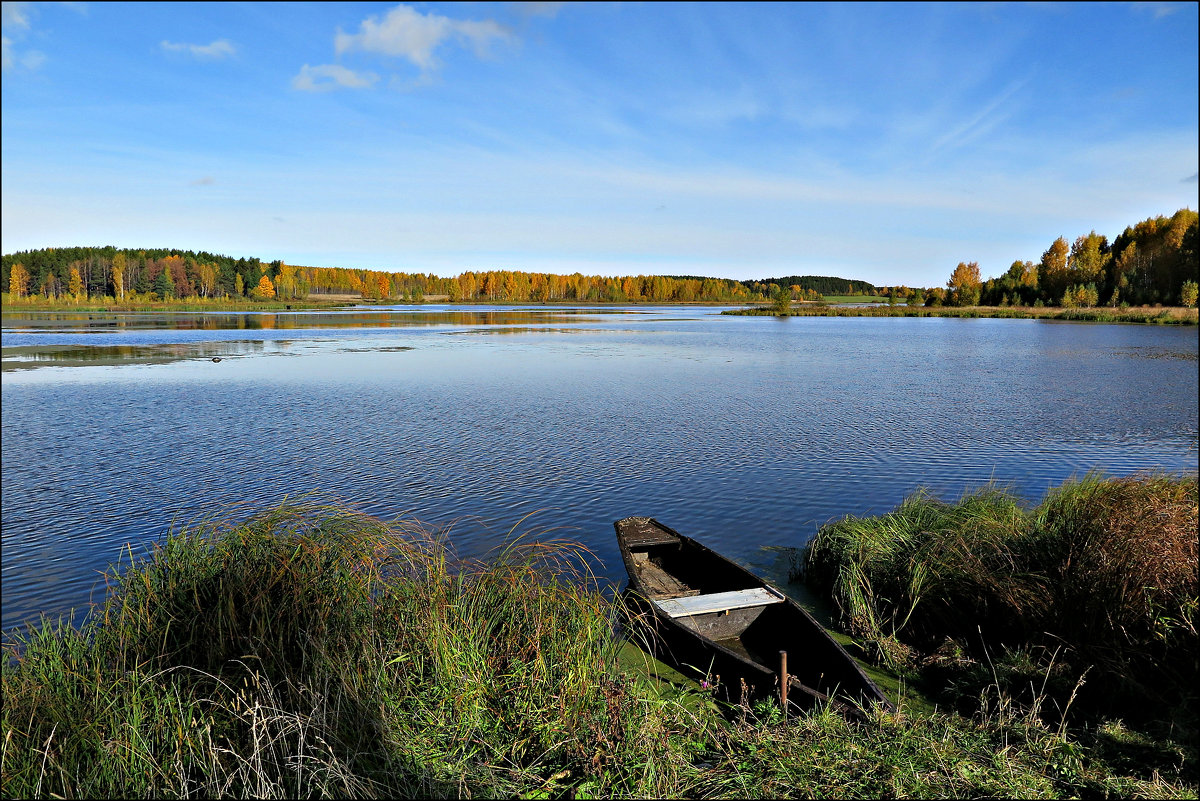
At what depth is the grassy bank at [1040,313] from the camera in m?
79.4

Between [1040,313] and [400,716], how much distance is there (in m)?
120

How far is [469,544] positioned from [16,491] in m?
10.7

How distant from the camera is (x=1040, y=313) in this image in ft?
342

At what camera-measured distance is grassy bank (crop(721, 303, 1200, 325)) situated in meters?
79.4

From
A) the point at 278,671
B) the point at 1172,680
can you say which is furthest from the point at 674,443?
the point at 278,671

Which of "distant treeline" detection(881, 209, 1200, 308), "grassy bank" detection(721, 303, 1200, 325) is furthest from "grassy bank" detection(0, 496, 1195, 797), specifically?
"distant treeline" detection(881, 209, 1200, 308)

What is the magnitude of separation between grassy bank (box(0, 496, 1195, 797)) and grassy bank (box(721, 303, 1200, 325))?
89568mm

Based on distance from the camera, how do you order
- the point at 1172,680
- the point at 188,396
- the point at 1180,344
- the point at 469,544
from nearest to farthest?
the point at 1172,680
the point at 469,544
the point at 188,396
the point at 1180,344

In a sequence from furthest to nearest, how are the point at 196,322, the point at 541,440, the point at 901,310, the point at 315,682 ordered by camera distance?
the point at 901,310 → the point at 196,322 → the point at 541,440 → the point at 315,682

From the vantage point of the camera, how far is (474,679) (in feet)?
19.7

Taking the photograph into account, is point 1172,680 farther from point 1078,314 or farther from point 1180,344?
point 1078,314

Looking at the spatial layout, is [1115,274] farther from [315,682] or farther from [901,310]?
[315,682]

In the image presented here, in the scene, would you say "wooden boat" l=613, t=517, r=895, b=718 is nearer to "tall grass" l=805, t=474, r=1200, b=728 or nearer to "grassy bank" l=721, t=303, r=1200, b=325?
"tall grass" l=805, t=474, r=1200, b=728

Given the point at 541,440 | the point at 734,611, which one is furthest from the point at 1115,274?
the point at 734,611
